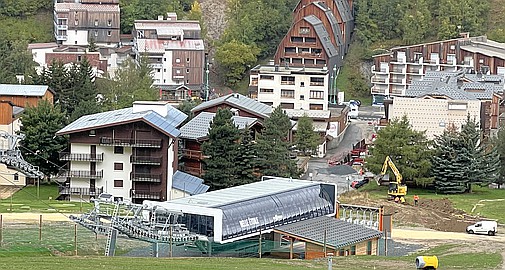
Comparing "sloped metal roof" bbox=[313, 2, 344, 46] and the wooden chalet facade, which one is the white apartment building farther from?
the wooden chalet facade

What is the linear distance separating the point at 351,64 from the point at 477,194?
113 ft

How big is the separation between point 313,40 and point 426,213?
38.2m

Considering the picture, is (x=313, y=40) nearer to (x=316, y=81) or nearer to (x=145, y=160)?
(x=316, y=81)

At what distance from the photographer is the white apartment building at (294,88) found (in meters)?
73.8

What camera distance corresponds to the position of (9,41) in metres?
83.2

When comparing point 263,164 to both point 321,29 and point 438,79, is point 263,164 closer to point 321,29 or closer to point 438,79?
point 438,79

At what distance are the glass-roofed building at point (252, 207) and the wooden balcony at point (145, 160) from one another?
7233 mm

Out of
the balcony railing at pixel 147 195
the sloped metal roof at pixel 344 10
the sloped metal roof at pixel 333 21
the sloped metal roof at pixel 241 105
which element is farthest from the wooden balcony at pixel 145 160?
the sloped metal roof at pixel 344 10

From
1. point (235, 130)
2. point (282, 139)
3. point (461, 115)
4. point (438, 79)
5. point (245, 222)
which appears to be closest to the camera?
point (245, 222)

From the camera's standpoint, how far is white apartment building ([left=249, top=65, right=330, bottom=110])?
73812 mm

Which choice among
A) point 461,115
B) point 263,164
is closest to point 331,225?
point 263,164

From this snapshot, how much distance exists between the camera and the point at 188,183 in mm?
49969

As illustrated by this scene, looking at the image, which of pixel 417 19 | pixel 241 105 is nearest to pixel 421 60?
pixel 417 19

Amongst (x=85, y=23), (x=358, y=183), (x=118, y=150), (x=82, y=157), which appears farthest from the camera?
(x=85, y=23)
